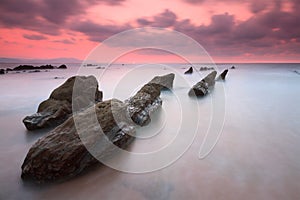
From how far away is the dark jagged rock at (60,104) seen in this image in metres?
4.84

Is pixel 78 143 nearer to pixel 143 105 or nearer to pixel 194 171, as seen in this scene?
pixel 194 171

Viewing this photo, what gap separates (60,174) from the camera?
2.86 metres

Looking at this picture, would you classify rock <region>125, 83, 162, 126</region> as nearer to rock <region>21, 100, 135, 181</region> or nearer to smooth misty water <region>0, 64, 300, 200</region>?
smooth misty water <region>0, 64, 300, 200</region>

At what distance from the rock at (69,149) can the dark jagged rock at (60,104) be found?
1753mm

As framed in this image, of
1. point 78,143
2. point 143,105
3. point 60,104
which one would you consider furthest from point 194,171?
point 60,104

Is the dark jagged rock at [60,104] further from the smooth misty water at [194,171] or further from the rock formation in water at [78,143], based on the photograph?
the rock formation in water at [78,143]

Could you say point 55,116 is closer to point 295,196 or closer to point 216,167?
point 216,167

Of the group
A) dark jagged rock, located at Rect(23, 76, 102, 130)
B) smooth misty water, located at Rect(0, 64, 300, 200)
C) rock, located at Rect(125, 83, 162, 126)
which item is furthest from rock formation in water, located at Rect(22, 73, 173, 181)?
dark jagged rock, located at Rect(23, 76, 102, 130)

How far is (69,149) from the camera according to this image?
2980 mm

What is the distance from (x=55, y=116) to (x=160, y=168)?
323 cm

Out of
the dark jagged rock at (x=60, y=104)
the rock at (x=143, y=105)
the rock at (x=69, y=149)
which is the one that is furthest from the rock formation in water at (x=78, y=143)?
the dark jagged rock at (x=60, y=104)

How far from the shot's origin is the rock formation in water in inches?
112

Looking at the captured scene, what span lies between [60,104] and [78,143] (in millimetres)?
2701

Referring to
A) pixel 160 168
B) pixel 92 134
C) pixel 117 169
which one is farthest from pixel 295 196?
pixel 92 134
